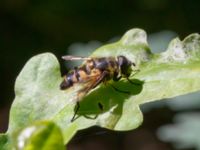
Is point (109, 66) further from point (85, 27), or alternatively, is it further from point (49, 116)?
point (85, 27)

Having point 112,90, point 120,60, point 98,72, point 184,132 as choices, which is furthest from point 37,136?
point 184,132

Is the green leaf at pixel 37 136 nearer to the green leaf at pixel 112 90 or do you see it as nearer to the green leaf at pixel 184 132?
the green leaf at pixel 112 90

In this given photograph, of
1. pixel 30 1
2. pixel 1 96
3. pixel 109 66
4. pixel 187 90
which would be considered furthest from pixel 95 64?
pixel 1 96

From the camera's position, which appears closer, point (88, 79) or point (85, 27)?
point (88, 79)

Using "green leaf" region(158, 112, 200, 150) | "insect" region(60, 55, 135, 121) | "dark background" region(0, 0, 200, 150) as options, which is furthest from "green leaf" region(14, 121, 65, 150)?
"dark background" region(0, 0, 200, 150)

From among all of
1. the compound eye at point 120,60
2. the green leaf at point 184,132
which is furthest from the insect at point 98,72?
the green leaf at point 184,132

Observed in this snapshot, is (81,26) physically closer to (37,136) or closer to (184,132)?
(184,132)
